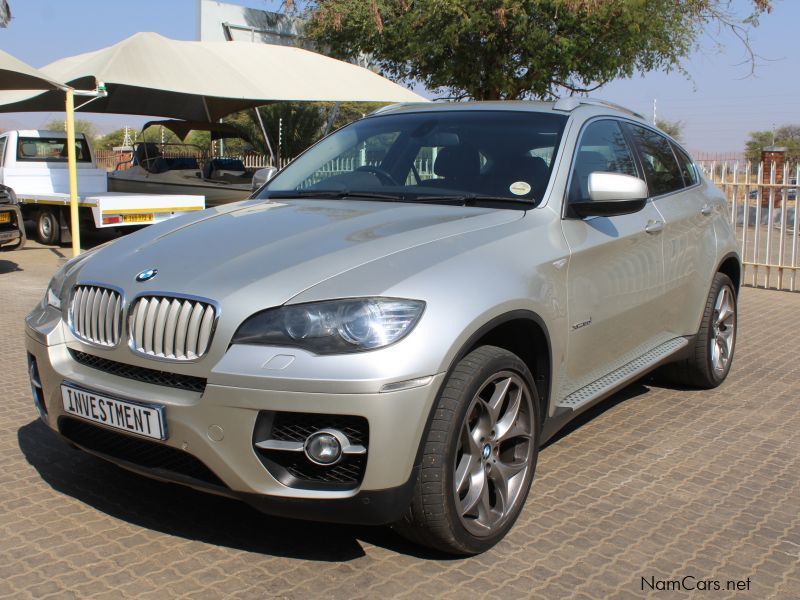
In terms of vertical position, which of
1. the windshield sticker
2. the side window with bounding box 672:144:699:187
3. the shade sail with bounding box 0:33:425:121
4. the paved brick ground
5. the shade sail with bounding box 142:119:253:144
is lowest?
the paved brick ground

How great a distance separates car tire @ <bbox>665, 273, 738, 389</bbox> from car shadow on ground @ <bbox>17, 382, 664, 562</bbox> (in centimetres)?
283

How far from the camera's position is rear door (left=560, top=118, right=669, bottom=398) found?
379 cm

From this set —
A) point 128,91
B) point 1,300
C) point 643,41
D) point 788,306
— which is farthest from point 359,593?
point 643,41

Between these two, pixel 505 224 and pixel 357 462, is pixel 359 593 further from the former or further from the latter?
pixel 505 224

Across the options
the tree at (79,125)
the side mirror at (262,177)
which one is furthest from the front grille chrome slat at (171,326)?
the tree at (79,125)

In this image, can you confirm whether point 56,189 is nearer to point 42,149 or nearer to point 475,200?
point 42,149

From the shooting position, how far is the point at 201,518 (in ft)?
11.6

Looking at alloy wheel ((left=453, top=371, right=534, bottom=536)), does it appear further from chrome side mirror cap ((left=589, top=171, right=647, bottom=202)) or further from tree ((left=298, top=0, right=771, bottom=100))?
tree ((left=298, top=0, right=771, bottom=100))

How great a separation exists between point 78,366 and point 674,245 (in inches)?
128

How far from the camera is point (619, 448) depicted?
4.55 m

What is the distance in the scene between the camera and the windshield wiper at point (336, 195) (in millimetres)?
4071

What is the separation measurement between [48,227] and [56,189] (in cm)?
134
